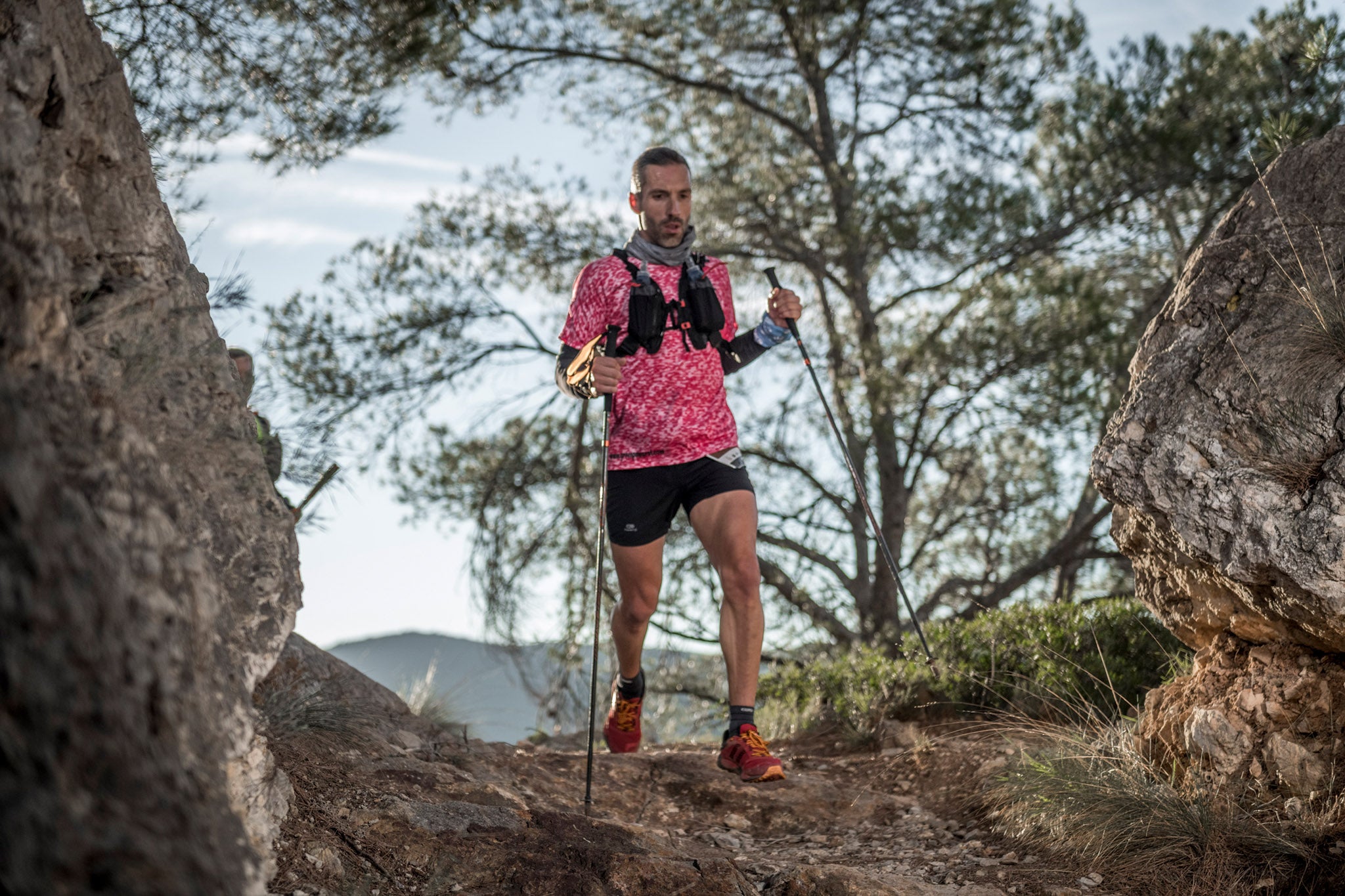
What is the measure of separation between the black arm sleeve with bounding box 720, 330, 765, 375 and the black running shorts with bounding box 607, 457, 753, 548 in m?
0.53

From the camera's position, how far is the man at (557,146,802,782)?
4.36 metres

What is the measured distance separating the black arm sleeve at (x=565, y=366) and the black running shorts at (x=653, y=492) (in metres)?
0.41

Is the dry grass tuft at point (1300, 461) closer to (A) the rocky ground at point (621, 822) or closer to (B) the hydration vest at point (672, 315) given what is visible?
(A) the rocky ground at point (621, 822)

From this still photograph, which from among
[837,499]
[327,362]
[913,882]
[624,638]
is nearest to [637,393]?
[624,638]

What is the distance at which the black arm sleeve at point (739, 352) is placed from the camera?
15.5 ft

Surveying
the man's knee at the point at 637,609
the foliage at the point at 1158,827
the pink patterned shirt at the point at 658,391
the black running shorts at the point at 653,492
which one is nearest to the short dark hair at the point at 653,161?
the pink patterned shirt at the point at 658,391

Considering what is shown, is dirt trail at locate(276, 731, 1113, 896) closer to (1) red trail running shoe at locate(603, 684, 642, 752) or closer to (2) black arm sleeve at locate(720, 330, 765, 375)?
(1) red trail running shoe at locate(603, 684, 642, 752)

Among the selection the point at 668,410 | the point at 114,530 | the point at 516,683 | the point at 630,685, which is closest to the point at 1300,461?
the point at 668,410

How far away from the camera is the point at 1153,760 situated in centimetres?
388

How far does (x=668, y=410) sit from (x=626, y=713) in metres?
1.57

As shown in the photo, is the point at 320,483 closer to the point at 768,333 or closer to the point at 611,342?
the point at 611,342

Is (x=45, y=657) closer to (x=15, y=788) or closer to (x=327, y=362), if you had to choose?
(x=15, y=788)

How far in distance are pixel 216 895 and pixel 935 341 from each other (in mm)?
8498

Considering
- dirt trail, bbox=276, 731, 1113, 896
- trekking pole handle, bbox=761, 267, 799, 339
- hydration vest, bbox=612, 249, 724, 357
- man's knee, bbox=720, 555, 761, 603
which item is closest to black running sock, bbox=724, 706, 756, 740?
dirt trail, bbox=276, 731, 1113, 896
